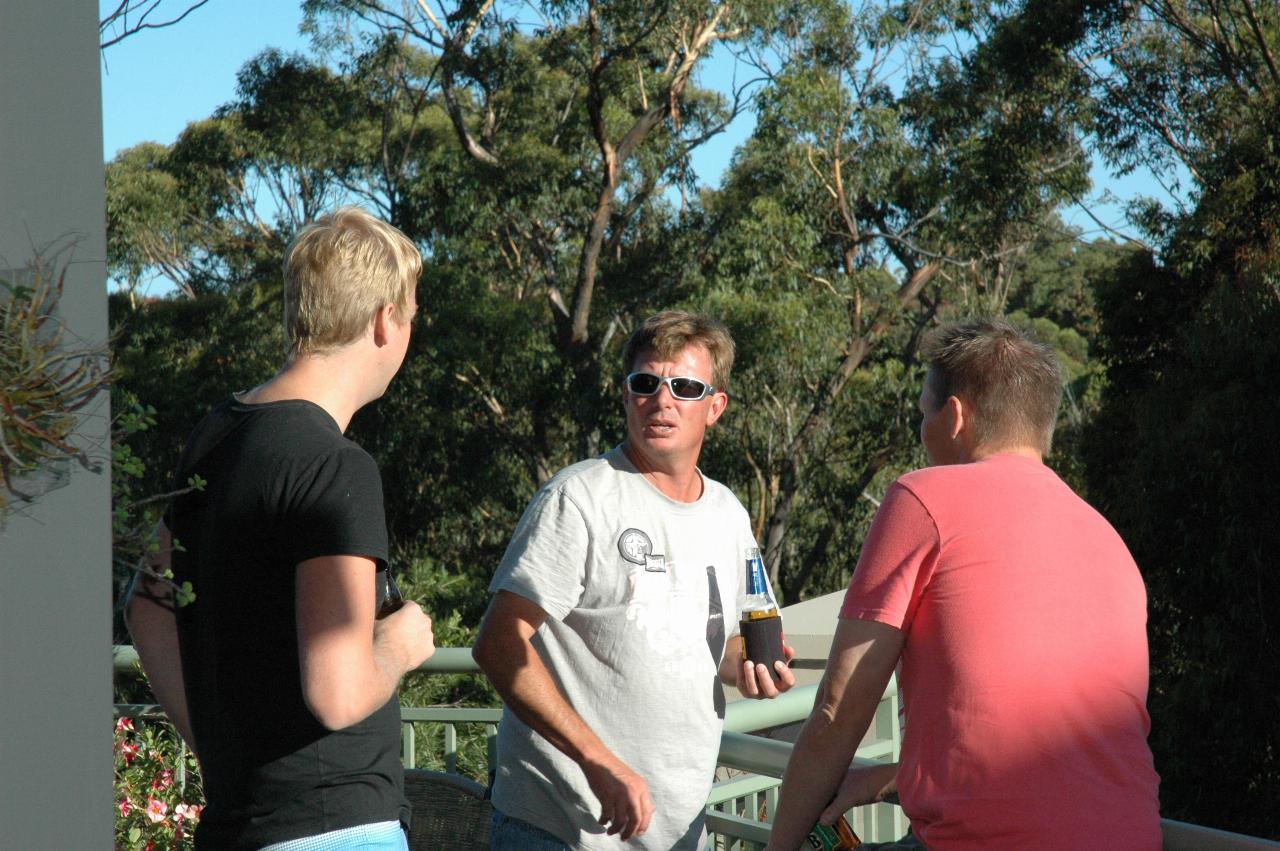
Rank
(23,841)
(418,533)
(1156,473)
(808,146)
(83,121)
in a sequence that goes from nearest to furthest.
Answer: (23,841) → (83,121) → (1156,473) → (808,146) → (418,533)

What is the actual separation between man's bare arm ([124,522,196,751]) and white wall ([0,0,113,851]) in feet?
0.46

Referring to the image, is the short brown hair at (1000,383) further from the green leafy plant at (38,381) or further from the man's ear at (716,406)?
the green leafy plant at (38,381)

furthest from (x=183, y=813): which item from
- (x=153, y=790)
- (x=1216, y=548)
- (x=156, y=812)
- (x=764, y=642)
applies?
(x=1216, y=548)

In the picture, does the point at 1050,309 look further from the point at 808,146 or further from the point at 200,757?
the point at 200,757

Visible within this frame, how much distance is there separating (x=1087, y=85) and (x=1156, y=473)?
581 centimetres

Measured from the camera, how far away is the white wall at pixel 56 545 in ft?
5.23

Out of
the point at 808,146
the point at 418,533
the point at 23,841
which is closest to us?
the point at 23,841

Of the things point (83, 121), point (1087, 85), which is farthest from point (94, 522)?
point (1087, 85)

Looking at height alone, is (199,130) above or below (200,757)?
above

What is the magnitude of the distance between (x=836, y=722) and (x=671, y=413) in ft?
2.81

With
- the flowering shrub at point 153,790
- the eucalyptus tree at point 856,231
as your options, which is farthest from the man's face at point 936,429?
the eucalyptus tree at point 856,231

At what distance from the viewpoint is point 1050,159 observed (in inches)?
645

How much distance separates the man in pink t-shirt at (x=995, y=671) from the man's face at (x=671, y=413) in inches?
27.9

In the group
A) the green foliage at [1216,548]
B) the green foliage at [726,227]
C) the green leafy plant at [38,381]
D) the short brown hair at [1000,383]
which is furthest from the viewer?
the green foliage at [726,227]
